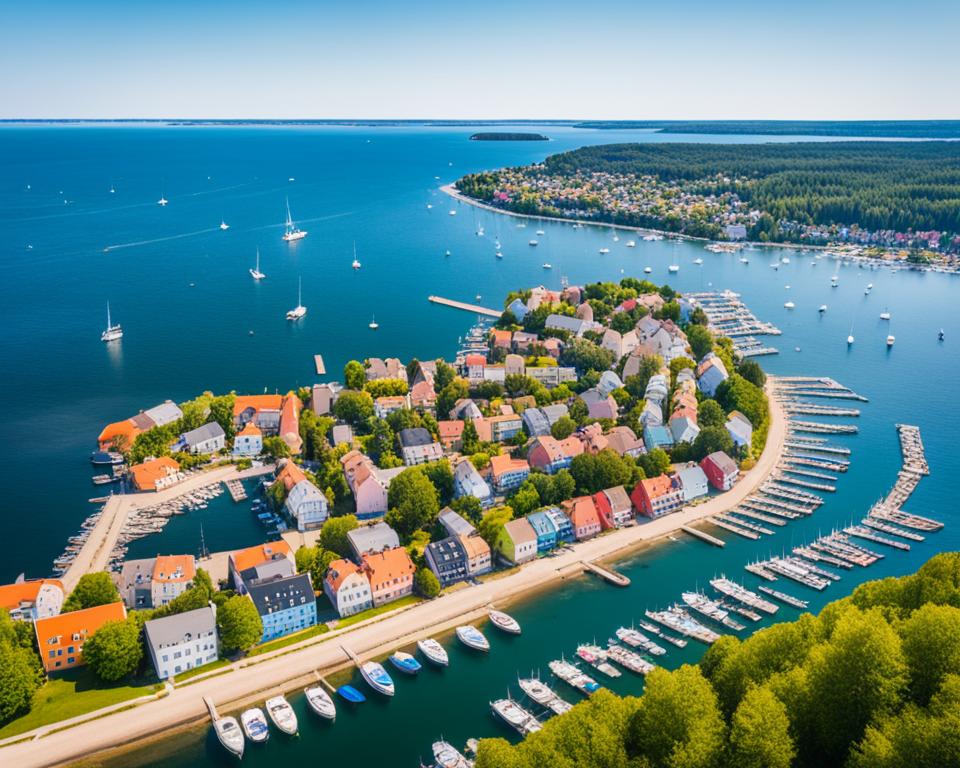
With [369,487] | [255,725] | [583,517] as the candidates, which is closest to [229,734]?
[255,725]

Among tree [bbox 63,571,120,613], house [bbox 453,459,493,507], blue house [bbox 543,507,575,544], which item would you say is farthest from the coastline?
house [bbox 453,459,493,507]

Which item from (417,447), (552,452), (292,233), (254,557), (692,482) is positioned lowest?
(254,557)

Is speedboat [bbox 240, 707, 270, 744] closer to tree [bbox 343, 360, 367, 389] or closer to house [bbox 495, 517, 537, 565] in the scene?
house [bbox 495, 517, 537, 565]

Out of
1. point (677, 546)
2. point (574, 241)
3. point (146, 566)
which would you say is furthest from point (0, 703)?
point (574, 241)

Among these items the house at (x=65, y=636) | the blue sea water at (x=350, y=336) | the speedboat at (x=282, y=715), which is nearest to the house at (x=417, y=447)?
the blue sea water at (x=350, y=336)

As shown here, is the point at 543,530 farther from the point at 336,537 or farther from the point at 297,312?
the point at 297,312

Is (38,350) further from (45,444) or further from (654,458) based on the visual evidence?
(654,458)
